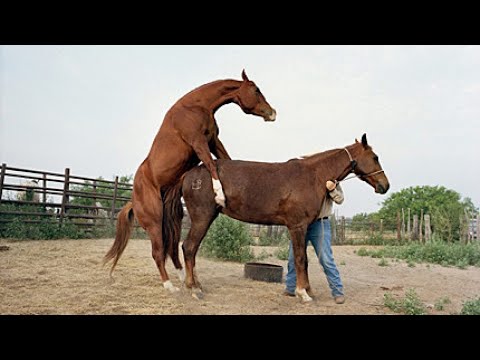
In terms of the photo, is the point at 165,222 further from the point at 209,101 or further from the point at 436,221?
the point at 436,221

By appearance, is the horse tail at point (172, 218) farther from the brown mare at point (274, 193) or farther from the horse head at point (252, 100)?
the horse head at point (252, 100)

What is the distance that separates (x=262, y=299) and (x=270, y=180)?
65.4 inches

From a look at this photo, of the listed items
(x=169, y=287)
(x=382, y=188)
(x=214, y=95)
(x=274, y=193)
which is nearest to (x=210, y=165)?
(x=274, y=193)

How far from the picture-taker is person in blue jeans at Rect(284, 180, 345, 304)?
5.31m

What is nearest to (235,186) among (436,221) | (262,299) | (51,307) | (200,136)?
(200,136)

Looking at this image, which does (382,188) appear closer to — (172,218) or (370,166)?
(370,166)

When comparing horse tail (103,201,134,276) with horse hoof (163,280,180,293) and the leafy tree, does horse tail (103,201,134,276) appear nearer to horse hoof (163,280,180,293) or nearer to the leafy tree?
horse hoof (163,280,180,293)

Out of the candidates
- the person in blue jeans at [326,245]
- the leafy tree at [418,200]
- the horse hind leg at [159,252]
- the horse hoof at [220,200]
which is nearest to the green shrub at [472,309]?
the person in blue jeans at [326,245]

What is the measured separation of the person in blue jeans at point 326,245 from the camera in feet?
17.4

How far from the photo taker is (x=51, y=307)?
14.1 feet

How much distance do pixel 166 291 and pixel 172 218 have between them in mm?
1121

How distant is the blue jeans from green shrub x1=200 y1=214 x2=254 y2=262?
422cm

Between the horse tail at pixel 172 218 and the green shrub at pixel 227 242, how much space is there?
12.8 feet

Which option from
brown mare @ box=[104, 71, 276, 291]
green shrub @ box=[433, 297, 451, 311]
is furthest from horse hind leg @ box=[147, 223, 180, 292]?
green shrub @ box=[433, 297, 451, 311]
